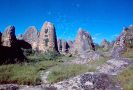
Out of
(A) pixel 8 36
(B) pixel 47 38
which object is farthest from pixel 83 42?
(A) pixel 8 36

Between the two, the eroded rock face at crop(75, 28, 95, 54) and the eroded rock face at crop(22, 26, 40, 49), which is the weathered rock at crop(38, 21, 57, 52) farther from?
the eroded rock face at crop(75, 28, 95, 54)

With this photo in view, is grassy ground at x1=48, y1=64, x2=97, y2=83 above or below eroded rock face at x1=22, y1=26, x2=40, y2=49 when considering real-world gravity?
below

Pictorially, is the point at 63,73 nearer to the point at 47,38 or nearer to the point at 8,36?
the point at 47,38

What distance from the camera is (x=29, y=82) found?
4.18 meters

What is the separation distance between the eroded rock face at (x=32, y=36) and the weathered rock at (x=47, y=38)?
2.14 m

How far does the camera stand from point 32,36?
19.1 meters

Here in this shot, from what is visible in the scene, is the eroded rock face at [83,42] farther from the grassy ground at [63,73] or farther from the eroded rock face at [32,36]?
the grassy ground at [63,73]

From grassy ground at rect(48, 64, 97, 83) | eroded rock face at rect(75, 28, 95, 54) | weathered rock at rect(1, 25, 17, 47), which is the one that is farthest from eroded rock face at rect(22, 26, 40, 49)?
grassy ground at rect(48, 64, 97, 83)

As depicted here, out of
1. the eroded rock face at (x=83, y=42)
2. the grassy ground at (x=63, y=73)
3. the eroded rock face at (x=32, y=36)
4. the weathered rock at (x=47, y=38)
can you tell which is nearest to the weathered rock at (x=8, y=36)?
the weathered rock at (x=47, y=38)

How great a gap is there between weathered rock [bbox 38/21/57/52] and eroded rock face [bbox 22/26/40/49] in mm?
2142

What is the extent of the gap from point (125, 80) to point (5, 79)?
5129mm

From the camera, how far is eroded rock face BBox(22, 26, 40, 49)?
18303 millimetres

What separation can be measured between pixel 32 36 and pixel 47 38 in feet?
15.9

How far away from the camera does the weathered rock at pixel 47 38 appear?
16.1 m
